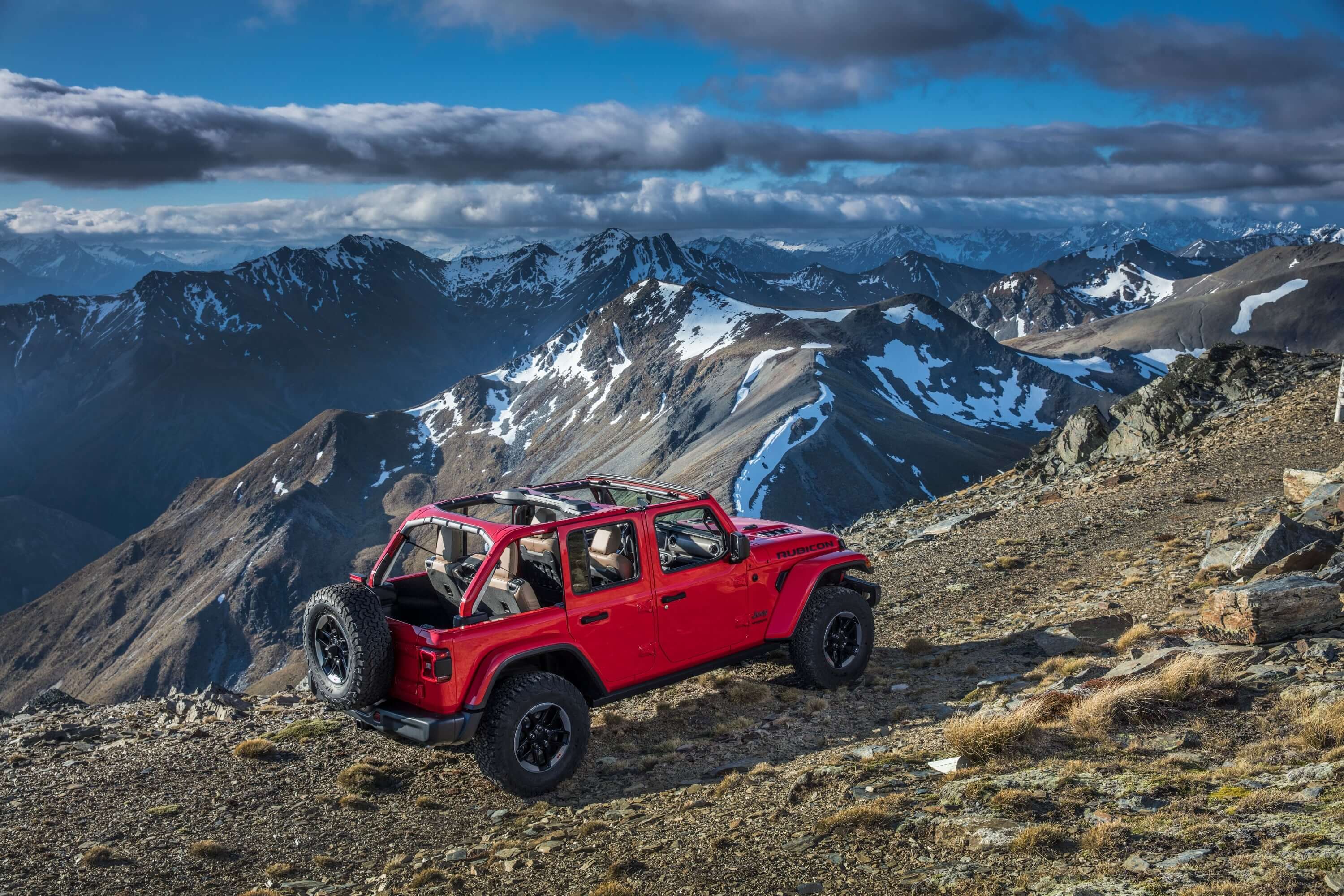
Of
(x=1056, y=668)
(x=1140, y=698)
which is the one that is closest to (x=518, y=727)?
(x=1140, y=698)

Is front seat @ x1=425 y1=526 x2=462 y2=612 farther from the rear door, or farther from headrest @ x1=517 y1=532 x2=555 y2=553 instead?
the rear door

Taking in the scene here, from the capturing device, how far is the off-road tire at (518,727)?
8414 mm

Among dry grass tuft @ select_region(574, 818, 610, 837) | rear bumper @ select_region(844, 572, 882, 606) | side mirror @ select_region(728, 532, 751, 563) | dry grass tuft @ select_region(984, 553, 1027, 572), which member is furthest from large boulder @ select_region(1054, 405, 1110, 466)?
dry grass tuft @ select_region(574, 818, 610, 837)

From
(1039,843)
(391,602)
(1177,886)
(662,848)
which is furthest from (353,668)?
(1177,886)

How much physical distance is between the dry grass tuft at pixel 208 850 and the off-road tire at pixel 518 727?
2264 mm

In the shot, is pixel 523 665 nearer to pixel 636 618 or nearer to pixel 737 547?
pixel 636 618

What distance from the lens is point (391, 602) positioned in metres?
9.96

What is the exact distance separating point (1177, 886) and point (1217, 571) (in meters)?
10.2

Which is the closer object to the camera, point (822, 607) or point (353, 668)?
point (353, 668)

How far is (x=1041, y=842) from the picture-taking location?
6.14 metres

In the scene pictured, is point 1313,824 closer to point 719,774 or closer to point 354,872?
point 719,774

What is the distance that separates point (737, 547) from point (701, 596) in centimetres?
71

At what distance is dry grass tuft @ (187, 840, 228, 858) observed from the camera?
24.8 feet

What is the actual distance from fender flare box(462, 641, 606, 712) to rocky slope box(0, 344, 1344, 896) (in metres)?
0.92
